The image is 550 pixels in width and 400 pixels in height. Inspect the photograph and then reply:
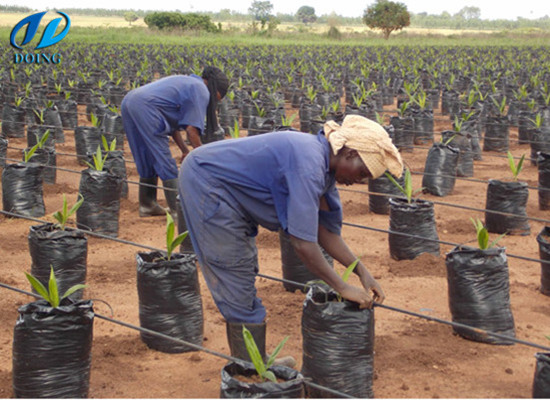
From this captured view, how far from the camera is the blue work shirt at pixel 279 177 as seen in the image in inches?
111

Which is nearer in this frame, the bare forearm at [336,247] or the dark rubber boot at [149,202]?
the bare forearm at [336,247]

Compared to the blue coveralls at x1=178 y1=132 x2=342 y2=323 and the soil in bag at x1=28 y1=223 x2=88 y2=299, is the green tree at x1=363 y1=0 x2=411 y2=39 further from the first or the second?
the blue coveralls at x1=178 y1=132 x2=342 y2=323

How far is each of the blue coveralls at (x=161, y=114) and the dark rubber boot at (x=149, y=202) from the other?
51 centimetres

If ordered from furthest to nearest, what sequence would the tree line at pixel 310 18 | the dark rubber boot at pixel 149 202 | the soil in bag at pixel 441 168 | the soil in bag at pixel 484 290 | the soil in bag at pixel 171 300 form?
the tree line at pixel 310 18 < the soil in bag at pixel 441 168 < the dark rubber boot at pixel 149 202 < the soil in bag at pixel 484 290 < the soil in bag at pixel 171 300

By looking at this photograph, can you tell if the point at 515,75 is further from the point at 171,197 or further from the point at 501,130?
the point at 171,197

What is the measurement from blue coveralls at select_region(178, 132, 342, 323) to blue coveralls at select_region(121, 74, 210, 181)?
247 centimetres

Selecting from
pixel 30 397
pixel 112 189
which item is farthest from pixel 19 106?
pixel 30 397

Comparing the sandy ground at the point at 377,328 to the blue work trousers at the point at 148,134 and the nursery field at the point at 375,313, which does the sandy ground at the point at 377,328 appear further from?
the blue work trousers at the point at 148,134

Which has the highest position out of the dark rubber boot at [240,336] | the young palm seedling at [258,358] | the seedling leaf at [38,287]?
the seedling leaf at [38,287]

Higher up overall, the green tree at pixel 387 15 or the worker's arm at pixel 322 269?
the green tree at pixel 387 15

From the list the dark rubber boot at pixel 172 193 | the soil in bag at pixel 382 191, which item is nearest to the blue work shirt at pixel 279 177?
the dark rubber boot at pixel 172 193

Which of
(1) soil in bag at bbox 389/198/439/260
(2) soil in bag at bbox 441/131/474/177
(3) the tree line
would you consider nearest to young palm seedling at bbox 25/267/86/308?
(1) soil in bag at bbox 389/198/439/260

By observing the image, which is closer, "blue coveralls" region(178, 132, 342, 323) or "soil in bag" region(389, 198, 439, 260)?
"blue coveralls" region(178, 132, 342, 323)

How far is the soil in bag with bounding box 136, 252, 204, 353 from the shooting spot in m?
4.07
